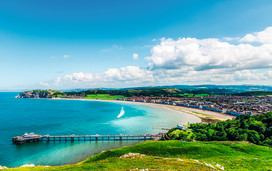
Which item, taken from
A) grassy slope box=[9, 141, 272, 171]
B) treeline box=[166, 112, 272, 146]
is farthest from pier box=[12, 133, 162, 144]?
grassy slope box=[9, 141, 272, 171]

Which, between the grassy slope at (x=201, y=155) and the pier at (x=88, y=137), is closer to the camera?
the grassy slope at (x=201, y=155)

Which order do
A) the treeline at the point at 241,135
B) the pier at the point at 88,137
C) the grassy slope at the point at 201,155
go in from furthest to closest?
the pier at the point at 88,137 → the treeline at the point at 241,135 → the grassy slope at the point at 201,155

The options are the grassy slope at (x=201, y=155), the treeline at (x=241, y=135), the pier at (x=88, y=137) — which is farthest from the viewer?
the pier at (x=88, y=137)

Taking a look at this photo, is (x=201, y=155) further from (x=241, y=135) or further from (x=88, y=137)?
(x=88, y=137)

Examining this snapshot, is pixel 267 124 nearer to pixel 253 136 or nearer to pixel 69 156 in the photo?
pixel 253 136

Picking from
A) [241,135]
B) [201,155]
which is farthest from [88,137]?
[241,135]

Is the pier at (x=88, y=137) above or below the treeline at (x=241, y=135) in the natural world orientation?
below

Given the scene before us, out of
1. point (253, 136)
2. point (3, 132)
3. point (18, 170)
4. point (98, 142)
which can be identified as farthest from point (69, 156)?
point (253, 136)

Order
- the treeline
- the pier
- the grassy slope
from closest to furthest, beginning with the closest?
the grassy slope
the treeline
the pier

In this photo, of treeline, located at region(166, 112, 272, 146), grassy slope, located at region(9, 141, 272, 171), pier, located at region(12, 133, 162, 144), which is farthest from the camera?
pier, located at region(12, 133, 162, 144)

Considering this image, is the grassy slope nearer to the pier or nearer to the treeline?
the treeline

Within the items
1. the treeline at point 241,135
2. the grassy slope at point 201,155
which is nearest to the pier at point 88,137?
the treeline at point 241,135

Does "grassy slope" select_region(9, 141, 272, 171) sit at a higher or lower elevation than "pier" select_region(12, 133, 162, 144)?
higher

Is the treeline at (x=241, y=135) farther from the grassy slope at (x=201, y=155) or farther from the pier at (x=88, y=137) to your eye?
the pier at (x=88, y=137)
